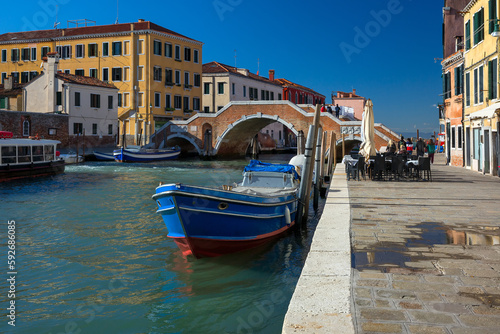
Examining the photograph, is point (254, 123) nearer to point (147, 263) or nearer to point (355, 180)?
point (355, 180)

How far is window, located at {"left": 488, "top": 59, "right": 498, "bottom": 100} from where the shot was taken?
12.6m

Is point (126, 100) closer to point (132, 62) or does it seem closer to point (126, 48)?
point (132, 62)

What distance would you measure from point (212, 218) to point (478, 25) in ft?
38.1

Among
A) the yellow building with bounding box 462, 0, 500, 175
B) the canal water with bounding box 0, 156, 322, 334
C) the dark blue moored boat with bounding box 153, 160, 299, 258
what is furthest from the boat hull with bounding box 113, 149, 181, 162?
the dark blue moored boat with bounding box 153, 160, 299, 258

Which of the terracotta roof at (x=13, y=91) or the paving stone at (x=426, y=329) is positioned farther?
the terracotta roof at (x=13, y=91)

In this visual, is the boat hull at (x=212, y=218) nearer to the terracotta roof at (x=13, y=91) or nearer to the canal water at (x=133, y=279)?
the canal water at (x=133, y=279)

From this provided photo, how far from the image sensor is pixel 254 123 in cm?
3378

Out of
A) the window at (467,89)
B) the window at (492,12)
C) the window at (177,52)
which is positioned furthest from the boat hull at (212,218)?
the window at (177,52)

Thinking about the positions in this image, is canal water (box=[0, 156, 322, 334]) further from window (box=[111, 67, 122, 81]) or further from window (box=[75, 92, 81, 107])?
window (box=[111, 67, 122, 81])

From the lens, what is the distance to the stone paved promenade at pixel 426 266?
2.83 m

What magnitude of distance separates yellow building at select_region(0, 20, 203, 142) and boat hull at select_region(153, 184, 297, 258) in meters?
25.7

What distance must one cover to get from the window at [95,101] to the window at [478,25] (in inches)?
884

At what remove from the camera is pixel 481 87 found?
1409 centimetres

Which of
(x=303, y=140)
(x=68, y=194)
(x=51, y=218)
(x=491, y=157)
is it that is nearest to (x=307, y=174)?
(x=51, y=218)
